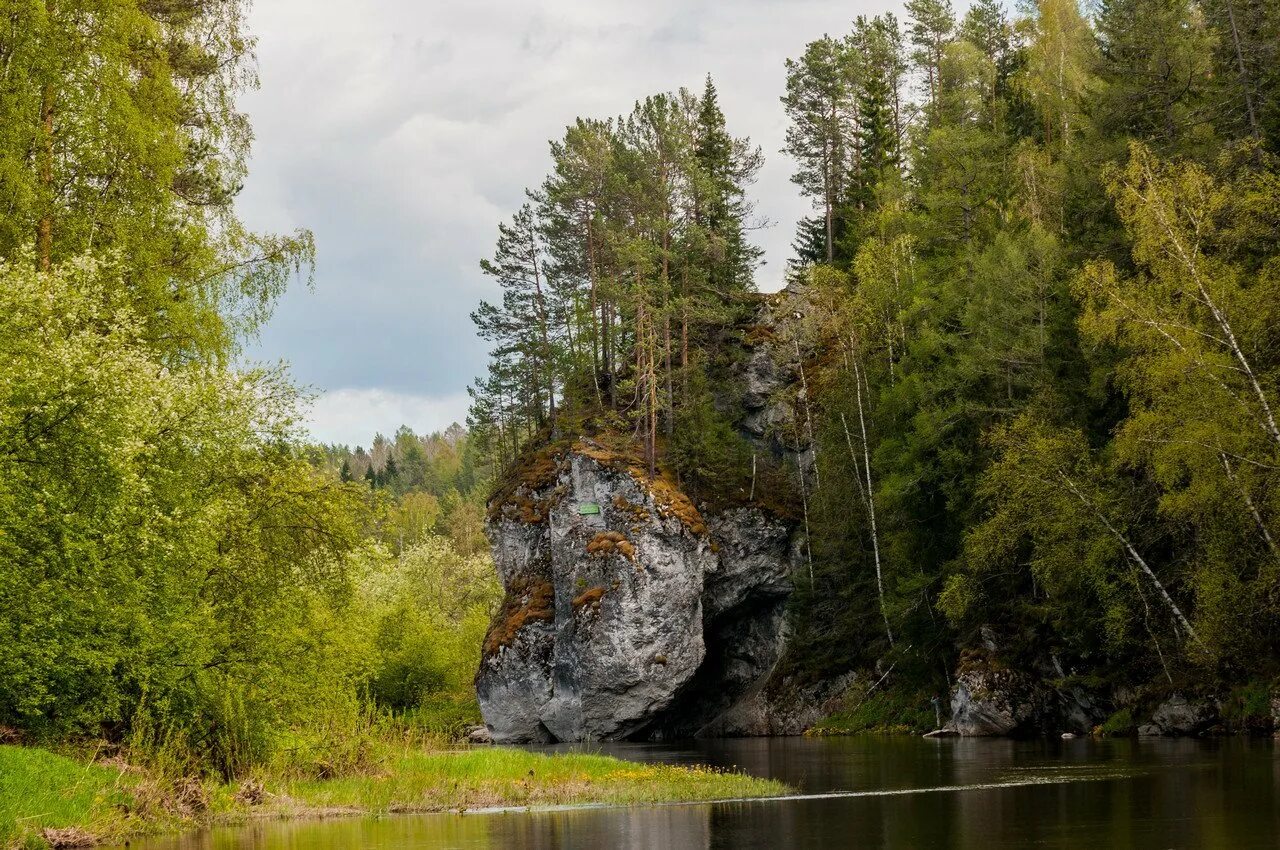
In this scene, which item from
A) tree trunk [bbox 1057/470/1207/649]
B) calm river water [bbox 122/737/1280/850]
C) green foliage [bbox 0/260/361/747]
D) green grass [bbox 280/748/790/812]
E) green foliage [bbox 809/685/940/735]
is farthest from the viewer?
green foliage [bbox 809/685/940/735]

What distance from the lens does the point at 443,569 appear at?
3494 inches

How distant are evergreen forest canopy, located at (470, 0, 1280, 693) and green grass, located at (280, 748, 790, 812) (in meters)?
15.3

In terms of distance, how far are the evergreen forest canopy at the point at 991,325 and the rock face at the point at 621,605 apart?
2.95 metres

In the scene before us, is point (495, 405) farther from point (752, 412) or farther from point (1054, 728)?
point (1054, 728)

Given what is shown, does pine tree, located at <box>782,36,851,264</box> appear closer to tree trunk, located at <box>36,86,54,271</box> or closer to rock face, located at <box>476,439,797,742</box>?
rock face, located at <box>476,439,797,742</box>

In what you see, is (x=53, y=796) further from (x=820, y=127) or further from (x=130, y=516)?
(x=820, y=127)

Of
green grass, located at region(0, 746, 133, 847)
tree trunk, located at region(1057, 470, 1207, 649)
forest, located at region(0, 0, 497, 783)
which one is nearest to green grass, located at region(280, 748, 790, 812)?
forest, located at region(0, 0, 497, 783)

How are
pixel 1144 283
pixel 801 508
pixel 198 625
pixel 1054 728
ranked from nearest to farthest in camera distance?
pixel 198 625, pixel 1144 283, pixel 1054 728, pixel 801 508

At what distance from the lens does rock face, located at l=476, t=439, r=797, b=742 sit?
54.8 m

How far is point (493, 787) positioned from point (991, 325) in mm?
29055

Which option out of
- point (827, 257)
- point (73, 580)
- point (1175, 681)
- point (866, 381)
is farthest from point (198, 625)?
point (827, 257)

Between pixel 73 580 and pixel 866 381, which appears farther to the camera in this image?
pixel 866 381

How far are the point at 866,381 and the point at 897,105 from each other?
29665 mm

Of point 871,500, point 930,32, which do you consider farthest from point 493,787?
point 930,32
